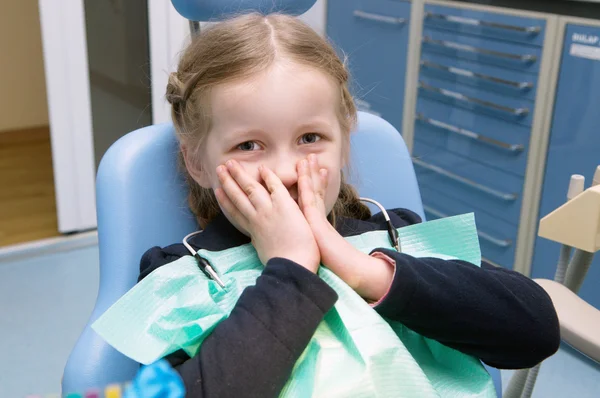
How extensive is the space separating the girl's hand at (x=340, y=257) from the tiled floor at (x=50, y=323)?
100 cm

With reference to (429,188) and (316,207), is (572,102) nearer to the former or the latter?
(429,188)

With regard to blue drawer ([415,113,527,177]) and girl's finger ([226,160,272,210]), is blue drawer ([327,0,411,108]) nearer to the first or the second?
blue drawer ([415,113,527,177])

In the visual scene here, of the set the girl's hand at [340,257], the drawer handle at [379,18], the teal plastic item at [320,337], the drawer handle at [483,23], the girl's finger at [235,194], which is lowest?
the teal plastic item at [320,337]

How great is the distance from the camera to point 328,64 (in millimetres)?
923

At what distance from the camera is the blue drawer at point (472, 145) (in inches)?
81.7

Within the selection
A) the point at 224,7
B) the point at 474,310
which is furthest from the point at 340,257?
the point at 224,7

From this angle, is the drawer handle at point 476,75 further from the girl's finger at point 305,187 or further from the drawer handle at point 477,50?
the girl's finger at point 305,187

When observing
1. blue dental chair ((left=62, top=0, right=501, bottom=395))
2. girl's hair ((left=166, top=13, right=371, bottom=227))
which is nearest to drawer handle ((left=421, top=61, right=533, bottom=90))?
blue dental chair ((left=62, top=0, right=501, bottom=395))

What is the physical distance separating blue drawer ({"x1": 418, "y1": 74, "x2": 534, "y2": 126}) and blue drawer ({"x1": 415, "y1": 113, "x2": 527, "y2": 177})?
8cm

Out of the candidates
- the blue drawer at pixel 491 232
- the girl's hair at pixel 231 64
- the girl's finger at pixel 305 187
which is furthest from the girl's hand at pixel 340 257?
the blue drawer at pixel 491 232

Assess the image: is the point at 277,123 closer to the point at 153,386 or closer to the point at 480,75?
the point at 153,386

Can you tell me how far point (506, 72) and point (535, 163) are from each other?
0.29 meters

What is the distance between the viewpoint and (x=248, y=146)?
87cm

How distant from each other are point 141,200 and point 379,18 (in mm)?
1698
